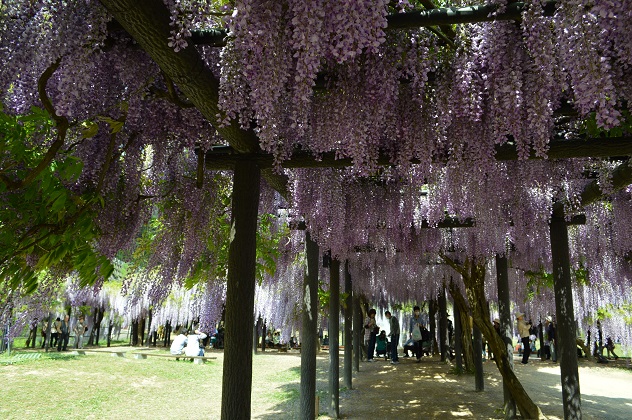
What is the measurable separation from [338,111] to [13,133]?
1701 mm

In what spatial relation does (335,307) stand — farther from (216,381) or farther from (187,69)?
(187,69)

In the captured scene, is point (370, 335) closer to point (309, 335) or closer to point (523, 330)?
point (523, 330)

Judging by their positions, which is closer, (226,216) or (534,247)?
(226,216)

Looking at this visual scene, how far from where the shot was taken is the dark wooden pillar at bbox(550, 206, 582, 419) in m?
5.74

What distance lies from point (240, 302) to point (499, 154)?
215 cm

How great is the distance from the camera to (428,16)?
88.8 inches

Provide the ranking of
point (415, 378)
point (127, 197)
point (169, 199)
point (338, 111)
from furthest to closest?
point (415, 378)
point (169, 199)
point (127, 197)
point (338, 111)

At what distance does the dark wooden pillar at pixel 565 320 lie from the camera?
18.8ft

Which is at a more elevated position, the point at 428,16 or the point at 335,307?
the point at 428,16

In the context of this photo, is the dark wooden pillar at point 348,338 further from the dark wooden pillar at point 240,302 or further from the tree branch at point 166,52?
the tree branch at point 166,52

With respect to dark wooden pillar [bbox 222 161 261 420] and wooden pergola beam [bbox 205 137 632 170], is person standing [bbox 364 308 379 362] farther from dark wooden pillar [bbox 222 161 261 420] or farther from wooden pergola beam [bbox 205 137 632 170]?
dark wooden pillar [bbox 222 161 261 420]

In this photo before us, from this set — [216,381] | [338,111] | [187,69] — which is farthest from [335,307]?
[187,69]

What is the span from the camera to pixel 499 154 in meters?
3.58

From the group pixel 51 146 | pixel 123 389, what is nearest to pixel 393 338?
pixel 123 389
